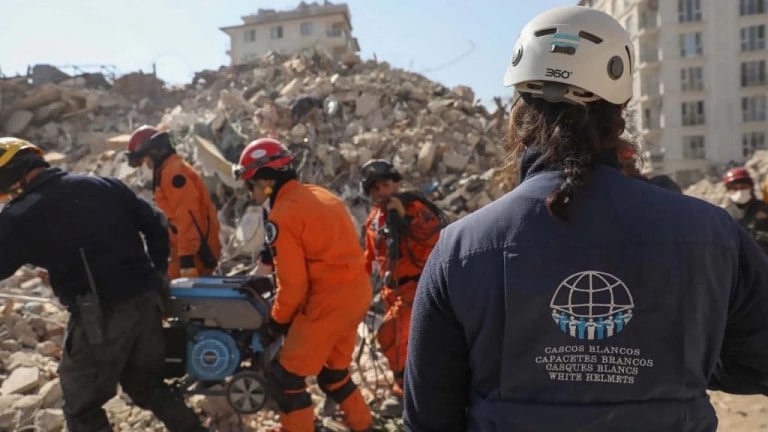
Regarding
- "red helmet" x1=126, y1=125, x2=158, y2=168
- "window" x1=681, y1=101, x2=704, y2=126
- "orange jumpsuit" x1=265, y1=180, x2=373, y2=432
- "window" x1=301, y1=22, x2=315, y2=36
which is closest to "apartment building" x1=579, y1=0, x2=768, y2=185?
"window" x1=681, y1=101, x2=704, y2=126

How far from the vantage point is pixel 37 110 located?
733 inches

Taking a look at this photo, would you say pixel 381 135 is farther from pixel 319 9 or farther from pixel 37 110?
pixel 319 9

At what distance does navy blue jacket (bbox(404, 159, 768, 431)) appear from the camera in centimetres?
131

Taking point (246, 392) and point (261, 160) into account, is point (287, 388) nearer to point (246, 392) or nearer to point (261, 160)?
point (246, 392)

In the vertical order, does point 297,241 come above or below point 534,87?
below

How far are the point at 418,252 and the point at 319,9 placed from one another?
45.8 m

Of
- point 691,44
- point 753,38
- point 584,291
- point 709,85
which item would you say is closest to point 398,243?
point 584,291

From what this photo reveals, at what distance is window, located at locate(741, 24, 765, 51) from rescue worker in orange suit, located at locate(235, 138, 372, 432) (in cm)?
4145

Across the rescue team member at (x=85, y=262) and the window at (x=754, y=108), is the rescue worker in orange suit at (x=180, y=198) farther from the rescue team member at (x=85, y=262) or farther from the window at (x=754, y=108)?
the window at (x=754, y=108)

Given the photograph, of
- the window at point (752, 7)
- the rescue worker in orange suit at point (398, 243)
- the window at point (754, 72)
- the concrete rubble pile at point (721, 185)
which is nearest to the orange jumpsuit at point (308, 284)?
the rescue worker in orange suit at point (398, 243)

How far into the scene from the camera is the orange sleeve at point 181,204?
5723 millimetres

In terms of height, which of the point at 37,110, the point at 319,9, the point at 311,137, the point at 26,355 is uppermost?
the point at 319,9

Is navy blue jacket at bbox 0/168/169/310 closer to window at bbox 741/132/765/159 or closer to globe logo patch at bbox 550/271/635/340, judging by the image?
globe logo patch at bbox 550/271/635/340

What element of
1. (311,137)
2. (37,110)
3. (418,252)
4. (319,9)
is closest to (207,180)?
(311,137)
